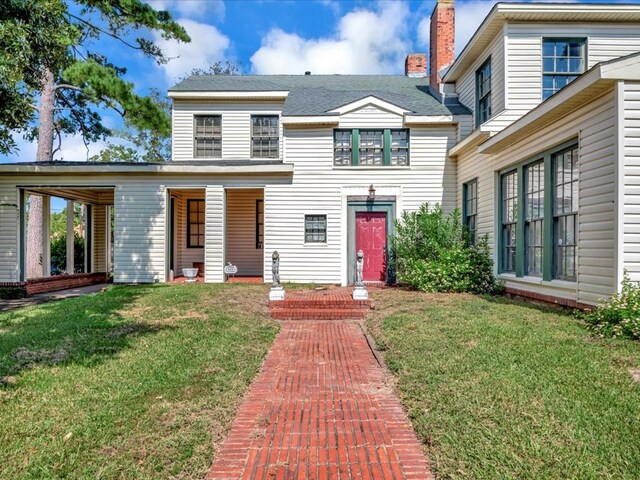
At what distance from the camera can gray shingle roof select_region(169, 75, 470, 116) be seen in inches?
470

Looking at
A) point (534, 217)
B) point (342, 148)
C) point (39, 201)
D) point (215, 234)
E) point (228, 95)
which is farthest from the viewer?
point (39, 201)

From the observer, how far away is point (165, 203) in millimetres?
11961

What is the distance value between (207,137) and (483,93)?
8.91m

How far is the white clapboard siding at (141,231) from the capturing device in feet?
38.9

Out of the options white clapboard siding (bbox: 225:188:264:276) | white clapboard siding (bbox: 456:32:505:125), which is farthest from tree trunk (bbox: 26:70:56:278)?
white clapboard siding (bbox: 456:32:505:125)

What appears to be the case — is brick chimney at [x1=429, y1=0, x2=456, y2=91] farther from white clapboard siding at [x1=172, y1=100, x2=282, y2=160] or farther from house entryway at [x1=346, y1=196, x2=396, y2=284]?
white clapboard siding at [x1=172, y1=100, x2=282, y2=160]

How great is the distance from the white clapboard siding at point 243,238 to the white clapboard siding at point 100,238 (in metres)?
5.07

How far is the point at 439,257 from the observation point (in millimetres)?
9977

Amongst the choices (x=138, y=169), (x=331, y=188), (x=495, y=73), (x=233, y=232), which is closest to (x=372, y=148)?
(x=331, y=188)

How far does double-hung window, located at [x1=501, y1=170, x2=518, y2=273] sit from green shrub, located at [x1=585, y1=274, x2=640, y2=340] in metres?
3.43

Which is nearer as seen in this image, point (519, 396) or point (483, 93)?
point (519, 396)

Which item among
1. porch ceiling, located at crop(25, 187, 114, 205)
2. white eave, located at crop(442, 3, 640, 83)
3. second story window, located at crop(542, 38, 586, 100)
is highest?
white eave, located at crop(442, 3, 640, 83)

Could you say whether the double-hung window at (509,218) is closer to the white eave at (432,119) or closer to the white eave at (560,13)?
the white eave at (432,119)

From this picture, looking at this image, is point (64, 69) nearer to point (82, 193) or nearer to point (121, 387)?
point (82, 193)
